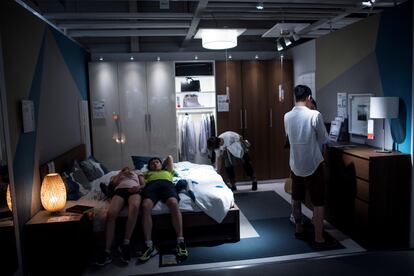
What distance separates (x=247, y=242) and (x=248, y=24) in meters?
3.92

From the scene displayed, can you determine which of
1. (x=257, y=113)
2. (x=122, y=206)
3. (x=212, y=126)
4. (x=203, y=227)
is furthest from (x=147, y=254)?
(x=257, y=113)

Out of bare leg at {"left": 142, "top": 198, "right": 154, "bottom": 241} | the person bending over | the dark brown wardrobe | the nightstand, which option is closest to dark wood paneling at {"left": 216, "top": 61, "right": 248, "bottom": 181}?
the dark brown wardrobe

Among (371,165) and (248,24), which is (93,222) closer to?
(371,165)

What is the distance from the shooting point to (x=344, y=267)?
235cm

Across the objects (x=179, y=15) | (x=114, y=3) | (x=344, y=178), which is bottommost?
(x=344, y=178)

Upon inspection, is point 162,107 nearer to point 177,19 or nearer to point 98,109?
point 98,109

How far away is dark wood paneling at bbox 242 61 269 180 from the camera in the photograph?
611 cm

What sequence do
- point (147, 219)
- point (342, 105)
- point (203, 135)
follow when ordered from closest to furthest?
point (147, 219) → point (342, 105) → point (203, 135)

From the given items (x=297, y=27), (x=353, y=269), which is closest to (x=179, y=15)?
(x=297, y=27)

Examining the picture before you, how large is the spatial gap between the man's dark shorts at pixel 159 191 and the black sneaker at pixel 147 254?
1.57ft

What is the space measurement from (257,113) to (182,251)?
3320mm

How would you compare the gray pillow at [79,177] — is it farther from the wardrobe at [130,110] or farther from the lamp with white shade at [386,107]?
the lamp with white shade at [386,107]

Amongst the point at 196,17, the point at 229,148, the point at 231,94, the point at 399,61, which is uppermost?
the point at 196,17

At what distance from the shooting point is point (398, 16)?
11.2ft
